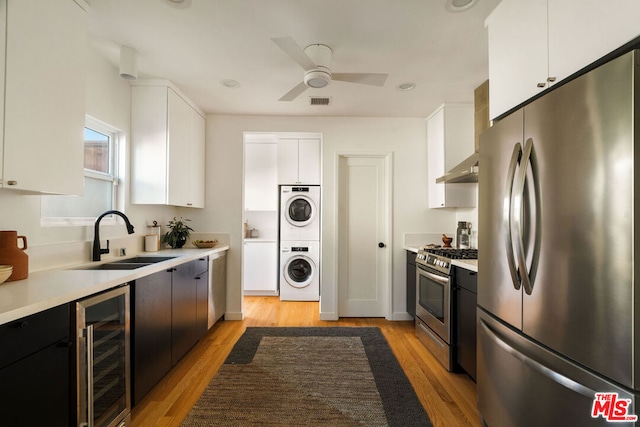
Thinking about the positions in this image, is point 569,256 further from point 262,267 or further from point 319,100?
point 262,267

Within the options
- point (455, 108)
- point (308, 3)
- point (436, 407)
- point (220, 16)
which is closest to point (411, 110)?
point (455, 108)

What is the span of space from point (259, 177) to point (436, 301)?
10.8 ft

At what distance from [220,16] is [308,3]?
581 millimetres

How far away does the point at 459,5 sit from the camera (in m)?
1.82

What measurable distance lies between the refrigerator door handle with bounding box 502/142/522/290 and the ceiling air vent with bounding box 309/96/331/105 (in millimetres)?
2228

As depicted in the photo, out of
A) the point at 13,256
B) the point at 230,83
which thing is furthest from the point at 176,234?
the point at 13,256

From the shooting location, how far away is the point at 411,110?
3637 mm

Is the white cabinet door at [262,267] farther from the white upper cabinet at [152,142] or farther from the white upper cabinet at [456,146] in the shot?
the white upper cabinet at [456,146]

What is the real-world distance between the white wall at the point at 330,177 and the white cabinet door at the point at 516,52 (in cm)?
197

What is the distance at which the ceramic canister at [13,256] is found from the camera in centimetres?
154

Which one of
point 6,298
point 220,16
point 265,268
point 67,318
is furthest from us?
point 265,268

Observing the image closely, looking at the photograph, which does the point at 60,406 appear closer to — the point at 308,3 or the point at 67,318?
the point at 67,318

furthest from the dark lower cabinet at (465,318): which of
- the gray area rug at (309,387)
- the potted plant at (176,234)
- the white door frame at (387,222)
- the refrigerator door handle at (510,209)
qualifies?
the potted plant at (176,234)

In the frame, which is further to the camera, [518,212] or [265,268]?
[265,268]
